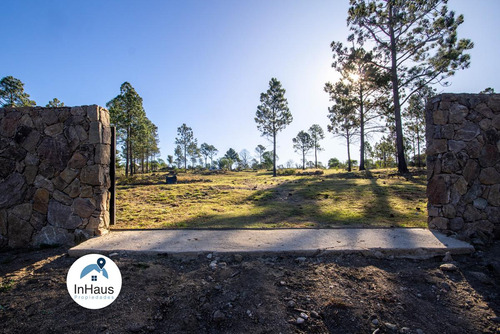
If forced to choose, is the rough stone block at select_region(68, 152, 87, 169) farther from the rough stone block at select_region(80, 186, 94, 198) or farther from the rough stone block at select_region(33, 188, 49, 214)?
the rough stone block at select_region(33, 188, 49, 214)

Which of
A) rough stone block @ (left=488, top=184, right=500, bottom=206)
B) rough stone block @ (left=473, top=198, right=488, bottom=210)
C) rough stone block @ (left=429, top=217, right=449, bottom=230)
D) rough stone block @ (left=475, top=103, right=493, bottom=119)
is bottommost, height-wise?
rough stone block @ (left=429, top=217, right=449, bottom=230)

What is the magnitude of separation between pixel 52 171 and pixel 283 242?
4401mm

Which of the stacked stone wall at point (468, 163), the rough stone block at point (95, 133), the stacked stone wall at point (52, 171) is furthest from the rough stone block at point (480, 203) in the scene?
the rough stone block at point (95, 133)

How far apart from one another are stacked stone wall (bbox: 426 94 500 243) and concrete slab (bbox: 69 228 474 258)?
57cm

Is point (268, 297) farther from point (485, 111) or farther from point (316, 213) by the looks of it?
point (485, 111)

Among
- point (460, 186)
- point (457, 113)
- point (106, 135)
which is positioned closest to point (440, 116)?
point (457, 113)

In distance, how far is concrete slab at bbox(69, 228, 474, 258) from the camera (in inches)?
141

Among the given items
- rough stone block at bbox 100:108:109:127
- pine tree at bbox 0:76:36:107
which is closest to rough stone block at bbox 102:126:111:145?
rough stone block at bbox 100:108:109:127

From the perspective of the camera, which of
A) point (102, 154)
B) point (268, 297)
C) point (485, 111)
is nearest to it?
point (268, 297)

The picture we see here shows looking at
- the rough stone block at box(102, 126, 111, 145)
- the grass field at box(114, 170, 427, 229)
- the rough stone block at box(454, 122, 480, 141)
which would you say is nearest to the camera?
the rough stone block at box(454, 122, 480, 141)

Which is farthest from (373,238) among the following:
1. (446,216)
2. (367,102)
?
(367,102)

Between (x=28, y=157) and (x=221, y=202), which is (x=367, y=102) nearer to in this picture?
(x=221, y=202)

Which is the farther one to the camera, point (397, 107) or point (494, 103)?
point (397, 107)

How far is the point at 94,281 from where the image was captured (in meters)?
3.09
